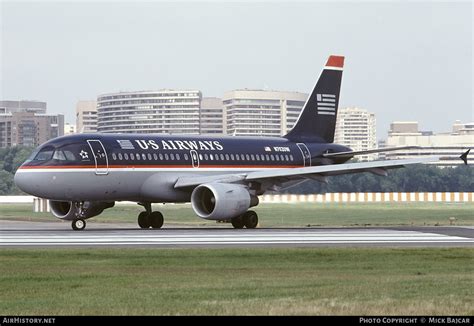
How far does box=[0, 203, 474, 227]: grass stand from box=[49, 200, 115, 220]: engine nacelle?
8.69m

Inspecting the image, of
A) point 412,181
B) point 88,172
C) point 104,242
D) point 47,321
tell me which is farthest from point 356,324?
point 412,181

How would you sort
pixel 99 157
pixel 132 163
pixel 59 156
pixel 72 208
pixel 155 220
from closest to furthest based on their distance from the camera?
pixel 59 156 < pixel 99 157 < pixel 132 163 < pixel 72 208 < pixel 155 220

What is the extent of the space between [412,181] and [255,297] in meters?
89.0

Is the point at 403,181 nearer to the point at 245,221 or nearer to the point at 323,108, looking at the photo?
the point at 323,108

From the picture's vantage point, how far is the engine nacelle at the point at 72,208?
43.3 m

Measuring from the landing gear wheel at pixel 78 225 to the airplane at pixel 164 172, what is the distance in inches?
2.1

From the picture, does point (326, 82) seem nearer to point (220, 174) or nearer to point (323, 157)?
point (323, 157)

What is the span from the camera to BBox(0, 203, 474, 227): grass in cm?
5347

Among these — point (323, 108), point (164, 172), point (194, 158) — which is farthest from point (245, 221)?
point (323, 108)

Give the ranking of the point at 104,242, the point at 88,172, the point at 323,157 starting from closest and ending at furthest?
the point at 104,242 → the point at 88,172 → the point at 323,157

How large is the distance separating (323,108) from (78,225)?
15.7m

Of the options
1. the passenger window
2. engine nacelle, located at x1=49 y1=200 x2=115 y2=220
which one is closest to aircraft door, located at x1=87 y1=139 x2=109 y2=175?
the passenger window

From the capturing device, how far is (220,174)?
46.5 meters

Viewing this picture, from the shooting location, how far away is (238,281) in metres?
21.5
